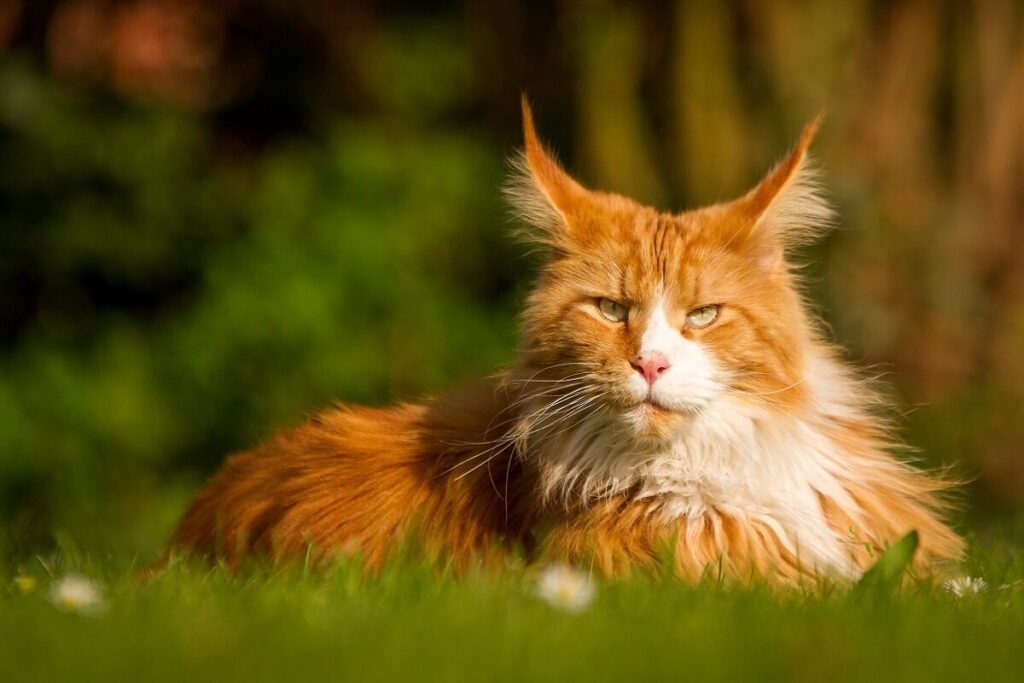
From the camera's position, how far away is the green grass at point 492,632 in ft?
8.09

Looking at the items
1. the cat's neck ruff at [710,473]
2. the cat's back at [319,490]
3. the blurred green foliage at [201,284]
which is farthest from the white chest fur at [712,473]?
the blurred green foliage at [201,284]

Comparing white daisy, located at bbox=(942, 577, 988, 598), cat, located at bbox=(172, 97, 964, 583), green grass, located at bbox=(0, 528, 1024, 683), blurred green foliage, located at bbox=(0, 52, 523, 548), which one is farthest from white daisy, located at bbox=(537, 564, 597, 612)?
blurred green foliage, located at bbox=(0, 52, 523, 548)

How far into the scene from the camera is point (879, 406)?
163 inches

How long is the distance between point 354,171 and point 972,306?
A: 3564mm

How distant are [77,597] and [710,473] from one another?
5.12ft

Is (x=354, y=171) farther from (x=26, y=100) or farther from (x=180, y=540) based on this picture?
(x=180, y=540)

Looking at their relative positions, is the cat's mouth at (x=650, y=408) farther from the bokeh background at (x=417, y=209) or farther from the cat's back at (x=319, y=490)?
the bokeh background at (x=417, y=209)

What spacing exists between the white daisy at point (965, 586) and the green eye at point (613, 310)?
3.42 ft

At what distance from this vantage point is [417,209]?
806 centimetres

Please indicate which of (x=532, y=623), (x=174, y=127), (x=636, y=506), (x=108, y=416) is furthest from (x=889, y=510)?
(x=174, y=127)

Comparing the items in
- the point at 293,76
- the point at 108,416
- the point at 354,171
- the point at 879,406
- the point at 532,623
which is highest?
the point at 293,76

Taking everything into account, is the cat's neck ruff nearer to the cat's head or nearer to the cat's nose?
the cat's head

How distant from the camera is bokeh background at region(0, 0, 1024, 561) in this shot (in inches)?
295

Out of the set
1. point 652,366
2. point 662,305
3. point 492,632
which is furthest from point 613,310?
point 492,632
